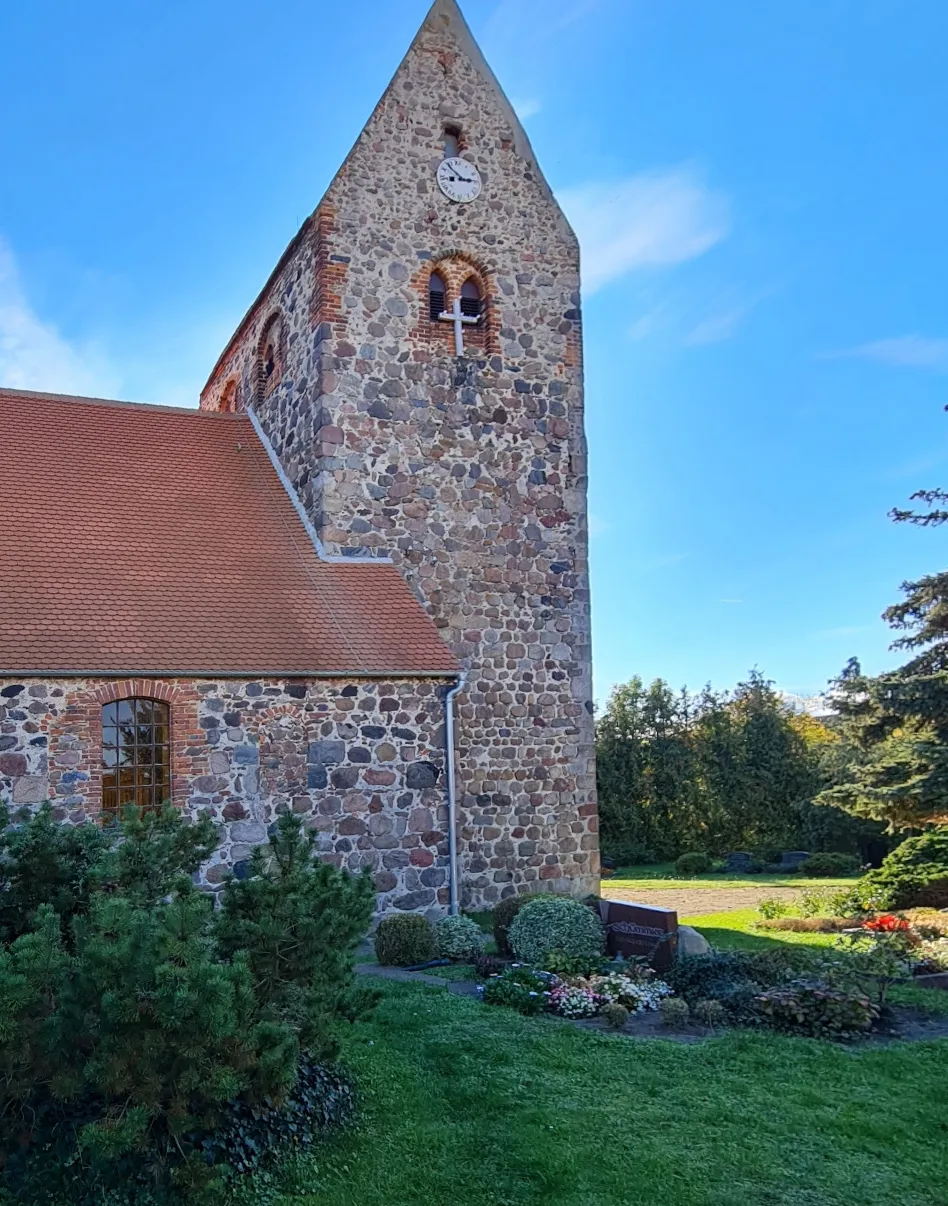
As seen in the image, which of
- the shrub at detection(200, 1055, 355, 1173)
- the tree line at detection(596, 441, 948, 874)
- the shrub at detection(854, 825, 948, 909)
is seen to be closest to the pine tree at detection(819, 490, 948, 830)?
the shrub at detection(854, 825, 948, 909)

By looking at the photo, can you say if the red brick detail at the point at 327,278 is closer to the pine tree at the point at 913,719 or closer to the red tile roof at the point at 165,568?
the red tile roof at the point at 165,568

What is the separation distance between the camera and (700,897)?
18.0 m

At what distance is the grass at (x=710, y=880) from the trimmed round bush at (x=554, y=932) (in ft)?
33.7

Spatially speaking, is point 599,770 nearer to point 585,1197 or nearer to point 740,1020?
point 740,1020

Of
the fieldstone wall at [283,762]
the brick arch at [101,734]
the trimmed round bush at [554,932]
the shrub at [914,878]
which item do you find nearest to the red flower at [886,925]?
the shrub at [914,878]

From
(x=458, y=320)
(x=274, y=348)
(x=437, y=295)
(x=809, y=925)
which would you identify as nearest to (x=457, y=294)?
(x=437, y=295)

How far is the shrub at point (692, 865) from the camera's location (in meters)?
24.9

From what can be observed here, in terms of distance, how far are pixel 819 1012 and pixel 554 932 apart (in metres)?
3.01

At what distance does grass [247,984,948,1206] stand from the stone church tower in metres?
6.26

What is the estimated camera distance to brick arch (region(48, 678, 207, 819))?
34.1ft

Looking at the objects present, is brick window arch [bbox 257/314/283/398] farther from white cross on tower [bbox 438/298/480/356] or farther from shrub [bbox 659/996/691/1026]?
shrub [bbox 659/996/691/1026]

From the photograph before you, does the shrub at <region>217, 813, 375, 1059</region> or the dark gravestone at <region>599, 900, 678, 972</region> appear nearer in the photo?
the shrub at <region>217, 813, 375, 1059</region>

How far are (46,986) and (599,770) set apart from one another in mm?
25576

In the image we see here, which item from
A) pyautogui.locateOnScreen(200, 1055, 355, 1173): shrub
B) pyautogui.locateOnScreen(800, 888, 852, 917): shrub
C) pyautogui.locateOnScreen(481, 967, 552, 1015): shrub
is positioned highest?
pyautogui.locateOnScreen(200, 1055, 355, 1173): shrub
